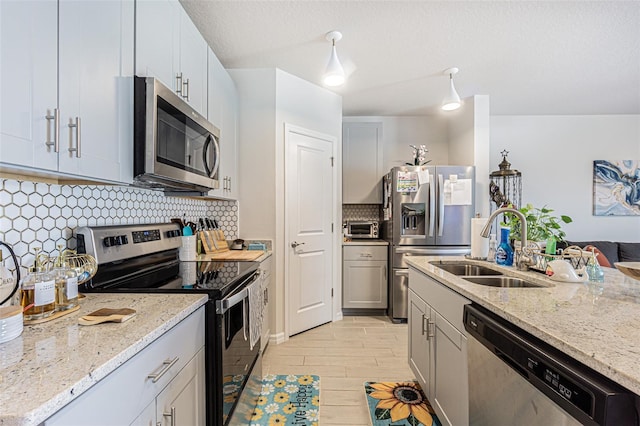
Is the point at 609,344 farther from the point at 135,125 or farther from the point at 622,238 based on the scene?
the point at 622,238

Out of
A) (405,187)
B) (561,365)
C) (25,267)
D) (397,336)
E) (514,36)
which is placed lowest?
(397,336)

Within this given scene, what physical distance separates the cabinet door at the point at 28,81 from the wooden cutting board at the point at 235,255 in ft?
4.66

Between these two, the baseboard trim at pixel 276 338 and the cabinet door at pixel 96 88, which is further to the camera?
the baseboard trim at pixel 276 338

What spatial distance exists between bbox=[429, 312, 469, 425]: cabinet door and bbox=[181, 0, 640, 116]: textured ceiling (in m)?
2.00

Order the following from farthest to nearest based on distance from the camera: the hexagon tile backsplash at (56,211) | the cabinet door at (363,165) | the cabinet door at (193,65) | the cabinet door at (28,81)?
the cabinet door at (363,165), the cabinet door at (193,65), the hexagon tile backsplash at (56,211), the cabinet door at (28,81)

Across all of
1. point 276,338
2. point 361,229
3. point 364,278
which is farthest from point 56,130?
point 361,229

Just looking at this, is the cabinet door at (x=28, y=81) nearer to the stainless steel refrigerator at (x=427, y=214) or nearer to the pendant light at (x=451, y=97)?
the pendant light at (x=451, y=97)

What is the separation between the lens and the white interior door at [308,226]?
2.89 m

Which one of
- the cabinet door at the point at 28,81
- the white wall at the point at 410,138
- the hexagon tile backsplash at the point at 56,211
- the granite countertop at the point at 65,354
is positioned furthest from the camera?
the white wall at the point at 410,138

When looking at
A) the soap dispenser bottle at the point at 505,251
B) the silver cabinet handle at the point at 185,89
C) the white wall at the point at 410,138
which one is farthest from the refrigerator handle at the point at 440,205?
the silver cabinet handle at the point at 185,89

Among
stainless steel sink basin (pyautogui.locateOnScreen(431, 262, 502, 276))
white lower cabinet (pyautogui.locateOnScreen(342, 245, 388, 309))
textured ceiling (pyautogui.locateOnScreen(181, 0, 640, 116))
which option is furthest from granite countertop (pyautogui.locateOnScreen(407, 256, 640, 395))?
white lower cabinet (pyautogui.locateOnScreen(342, 245, 388, 309))

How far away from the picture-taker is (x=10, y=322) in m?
0.76

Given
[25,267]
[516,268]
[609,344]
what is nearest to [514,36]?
[516,268]

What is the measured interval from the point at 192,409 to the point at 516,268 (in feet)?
5.56
